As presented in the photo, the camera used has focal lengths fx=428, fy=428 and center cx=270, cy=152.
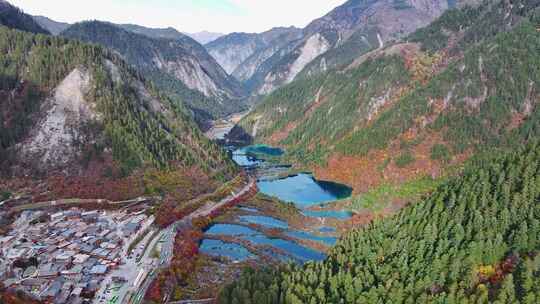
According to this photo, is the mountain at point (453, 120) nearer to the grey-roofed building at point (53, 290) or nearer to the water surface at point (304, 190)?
the water surface at point (304, 190)

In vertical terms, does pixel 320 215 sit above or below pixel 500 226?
below

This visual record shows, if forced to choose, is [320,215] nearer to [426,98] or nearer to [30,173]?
[426,98]

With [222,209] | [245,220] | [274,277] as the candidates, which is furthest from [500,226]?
[222,209]

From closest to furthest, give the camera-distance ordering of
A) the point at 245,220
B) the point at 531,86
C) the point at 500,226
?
1. the point at 500,226
2. the point at 245,220
3. the point at 531,86

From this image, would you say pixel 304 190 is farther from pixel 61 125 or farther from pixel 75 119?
pixel 61 125

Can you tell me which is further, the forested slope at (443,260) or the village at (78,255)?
the village at (78,255)

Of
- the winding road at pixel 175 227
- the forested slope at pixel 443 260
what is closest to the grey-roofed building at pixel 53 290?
the winding road at pixel 175 227

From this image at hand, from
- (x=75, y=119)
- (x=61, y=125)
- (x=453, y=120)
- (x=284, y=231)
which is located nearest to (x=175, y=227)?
(x=284, y=231)
